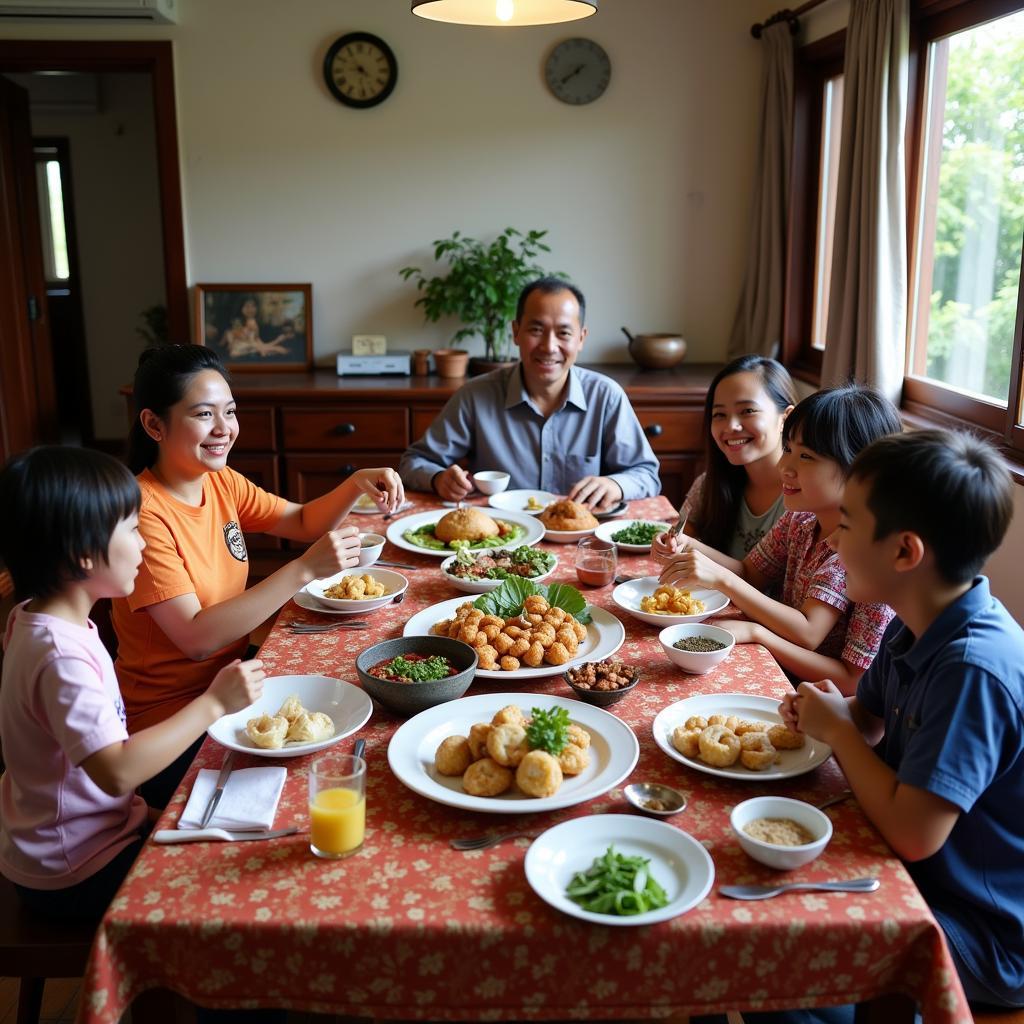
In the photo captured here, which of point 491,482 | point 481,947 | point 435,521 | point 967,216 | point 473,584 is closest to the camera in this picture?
point 481,947

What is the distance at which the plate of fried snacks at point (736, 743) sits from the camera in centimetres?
139

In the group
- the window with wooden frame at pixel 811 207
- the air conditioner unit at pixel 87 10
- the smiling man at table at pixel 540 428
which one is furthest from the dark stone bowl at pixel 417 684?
the air conditioner unit at pixel 87 10

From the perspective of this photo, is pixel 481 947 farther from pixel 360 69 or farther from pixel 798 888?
pixel 360 69

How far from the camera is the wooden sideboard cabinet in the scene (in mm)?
4309

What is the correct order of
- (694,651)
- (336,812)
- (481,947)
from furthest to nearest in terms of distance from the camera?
(694,651) → (336,812) → (481,947)

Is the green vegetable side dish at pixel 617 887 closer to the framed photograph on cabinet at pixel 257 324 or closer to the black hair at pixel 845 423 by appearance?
the black hair at pixel 845 423

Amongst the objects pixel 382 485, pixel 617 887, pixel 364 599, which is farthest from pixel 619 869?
pixel 382 485

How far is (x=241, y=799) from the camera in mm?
1326

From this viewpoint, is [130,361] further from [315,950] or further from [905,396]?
[315,950]

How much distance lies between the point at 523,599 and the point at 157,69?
12.0ft

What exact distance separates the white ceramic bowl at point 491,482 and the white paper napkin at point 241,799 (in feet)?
5.14

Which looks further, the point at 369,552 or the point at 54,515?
the point at 369,552

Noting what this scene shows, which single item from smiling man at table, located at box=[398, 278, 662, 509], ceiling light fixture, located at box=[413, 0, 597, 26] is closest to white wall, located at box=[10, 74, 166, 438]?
smiling man at table, located at box=[398, 278, 662, 509]

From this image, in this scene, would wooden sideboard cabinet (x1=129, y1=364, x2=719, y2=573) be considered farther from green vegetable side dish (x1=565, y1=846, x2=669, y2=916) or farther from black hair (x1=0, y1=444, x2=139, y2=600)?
green vegetable side dish (x1=565, y1=846, x2=669, y2=916)
